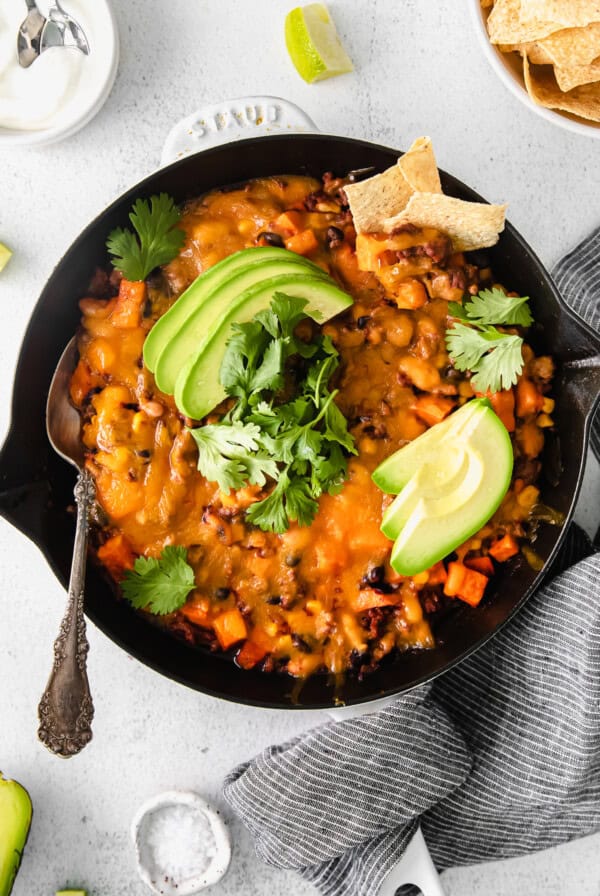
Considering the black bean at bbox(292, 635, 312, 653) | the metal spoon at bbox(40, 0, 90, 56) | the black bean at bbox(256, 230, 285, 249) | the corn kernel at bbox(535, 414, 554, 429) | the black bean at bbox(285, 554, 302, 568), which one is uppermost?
the metal spoon at bbox(40, 0, 90, 56)

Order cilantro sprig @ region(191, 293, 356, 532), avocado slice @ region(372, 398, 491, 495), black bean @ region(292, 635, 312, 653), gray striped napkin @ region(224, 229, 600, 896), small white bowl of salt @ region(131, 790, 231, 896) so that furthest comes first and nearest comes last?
1. small white bowl of salt @ region(131, 790, 231, 896)
2. gray striped napkin @ region(224, 229, 600, 896)
3. black bean @ region(292, 635, 312, 653)
4. avocado slice @ region(372, 398, 491, 495)
5. cilantro sprig @ region(191, 293, 356, 532)

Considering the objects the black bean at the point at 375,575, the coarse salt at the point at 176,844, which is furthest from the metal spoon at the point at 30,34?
the coarse salt at the point at 176,844

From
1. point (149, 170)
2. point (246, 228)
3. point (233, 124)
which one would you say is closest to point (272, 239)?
point (246, 228)

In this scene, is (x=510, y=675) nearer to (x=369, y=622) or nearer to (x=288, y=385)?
(x=369, y=622)

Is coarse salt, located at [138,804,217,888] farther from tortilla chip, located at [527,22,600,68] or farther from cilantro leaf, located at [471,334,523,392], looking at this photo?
tortilla chip, located at [527,22,600,68]

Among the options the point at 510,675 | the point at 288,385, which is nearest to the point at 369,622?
the point at 510,675

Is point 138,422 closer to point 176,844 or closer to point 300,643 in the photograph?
point 300,643

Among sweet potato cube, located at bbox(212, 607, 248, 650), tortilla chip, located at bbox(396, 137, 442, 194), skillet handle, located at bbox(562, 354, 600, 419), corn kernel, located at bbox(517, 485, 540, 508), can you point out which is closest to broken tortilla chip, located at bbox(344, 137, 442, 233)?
tortilla chip, located at bbox(396, 137, 442, 194)

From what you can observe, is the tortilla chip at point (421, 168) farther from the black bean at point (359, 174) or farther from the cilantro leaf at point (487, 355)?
the cilantro leaf at point (487, 355)
